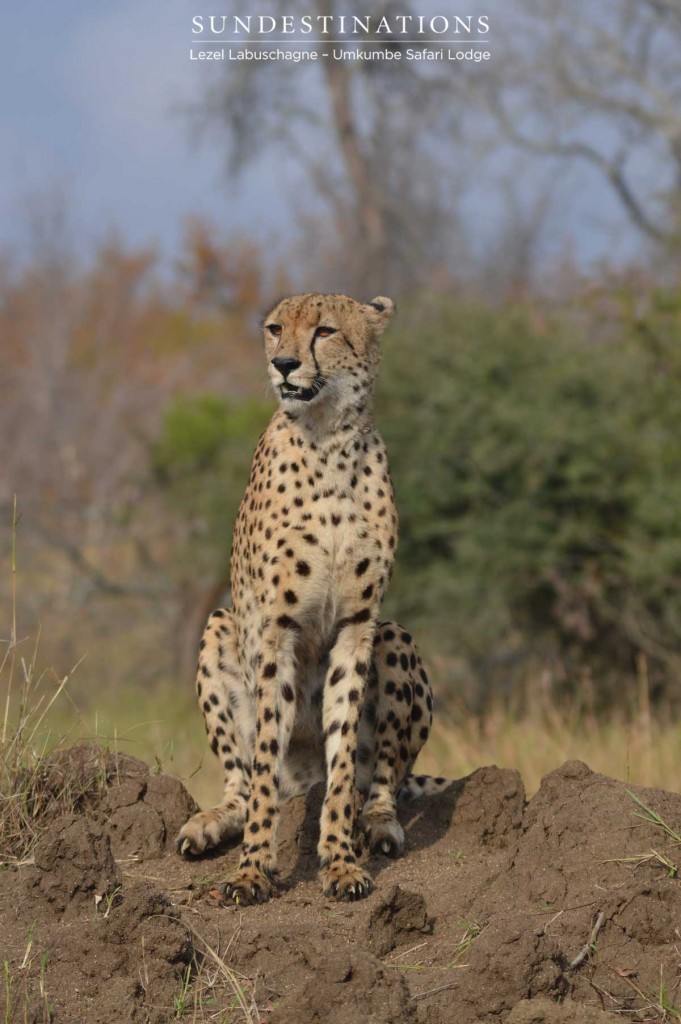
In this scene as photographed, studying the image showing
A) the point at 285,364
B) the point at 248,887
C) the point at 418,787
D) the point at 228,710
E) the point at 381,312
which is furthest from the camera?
the point at 418,787

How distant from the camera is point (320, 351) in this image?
3.83 metres

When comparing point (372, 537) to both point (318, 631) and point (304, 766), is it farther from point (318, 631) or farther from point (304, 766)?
point (304, 766)

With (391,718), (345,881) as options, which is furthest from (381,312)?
(345,881)

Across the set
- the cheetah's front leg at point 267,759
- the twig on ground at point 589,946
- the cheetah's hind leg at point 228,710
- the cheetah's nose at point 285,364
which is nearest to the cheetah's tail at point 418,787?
the cheetah's hind leg at point 228,710

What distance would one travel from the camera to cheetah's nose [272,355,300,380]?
3.71 m

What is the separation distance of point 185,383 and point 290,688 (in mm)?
18782

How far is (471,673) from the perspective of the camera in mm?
9031

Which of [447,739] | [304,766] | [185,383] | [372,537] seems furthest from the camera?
[185,383]

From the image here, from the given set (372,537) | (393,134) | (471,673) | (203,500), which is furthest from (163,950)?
(393,134)

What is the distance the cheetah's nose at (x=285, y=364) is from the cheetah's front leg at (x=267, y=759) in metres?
0.68

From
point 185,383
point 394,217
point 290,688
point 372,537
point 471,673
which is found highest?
point 394,217

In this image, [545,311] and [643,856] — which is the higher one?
[545,311]

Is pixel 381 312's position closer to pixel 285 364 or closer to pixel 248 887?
pixel 285 364

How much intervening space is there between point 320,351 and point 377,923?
5.12 feet
